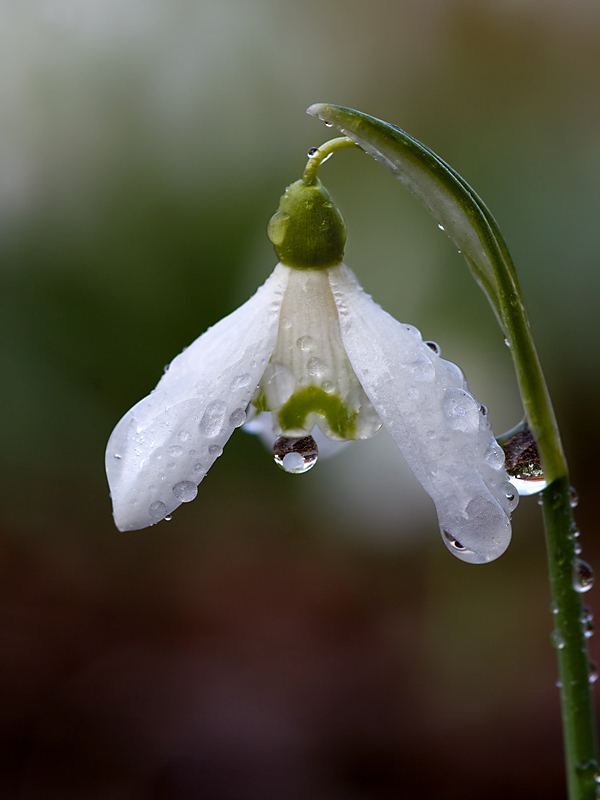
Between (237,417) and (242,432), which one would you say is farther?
(242,432)

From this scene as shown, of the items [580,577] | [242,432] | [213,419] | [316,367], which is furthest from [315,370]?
[242,432]

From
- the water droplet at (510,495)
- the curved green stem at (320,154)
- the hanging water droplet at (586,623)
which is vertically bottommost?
the hanging water droplet at (586,623)

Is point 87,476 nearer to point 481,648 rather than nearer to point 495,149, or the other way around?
point 481,648

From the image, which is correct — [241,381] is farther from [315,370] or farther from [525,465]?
[525,465]

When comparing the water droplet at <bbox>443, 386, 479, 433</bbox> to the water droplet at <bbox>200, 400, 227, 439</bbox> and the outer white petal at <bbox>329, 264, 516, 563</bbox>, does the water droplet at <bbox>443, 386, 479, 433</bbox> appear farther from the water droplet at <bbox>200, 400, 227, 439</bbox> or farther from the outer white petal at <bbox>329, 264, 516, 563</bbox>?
the water droplet at <bbox>200, 400, 227, 439</bbox>

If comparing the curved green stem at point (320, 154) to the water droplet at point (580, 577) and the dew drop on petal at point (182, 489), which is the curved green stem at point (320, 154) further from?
the water droplet at point (580, 577)

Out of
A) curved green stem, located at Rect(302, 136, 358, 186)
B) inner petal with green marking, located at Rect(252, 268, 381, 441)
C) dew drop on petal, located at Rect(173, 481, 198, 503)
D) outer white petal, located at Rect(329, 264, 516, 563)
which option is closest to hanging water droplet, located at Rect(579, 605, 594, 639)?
outer white petal, located at Rect(329, 264, 516, 563)

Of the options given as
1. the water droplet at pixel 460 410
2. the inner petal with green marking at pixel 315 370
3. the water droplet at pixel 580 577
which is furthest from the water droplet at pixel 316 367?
the water droplet at pixel 580 577

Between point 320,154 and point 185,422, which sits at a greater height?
point 320,154
